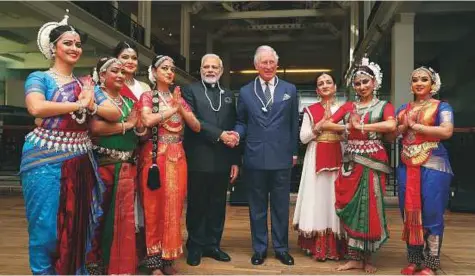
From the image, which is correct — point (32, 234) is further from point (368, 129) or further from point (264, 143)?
point (368, 129)

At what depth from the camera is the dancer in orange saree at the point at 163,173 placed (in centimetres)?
249

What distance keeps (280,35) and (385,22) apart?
9562 millimetres

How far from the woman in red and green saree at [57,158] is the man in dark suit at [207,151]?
0.87 meters

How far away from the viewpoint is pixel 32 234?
6.37 feet

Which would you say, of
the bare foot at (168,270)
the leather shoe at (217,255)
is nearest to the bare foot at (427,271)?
the leather shoe at (217,255)

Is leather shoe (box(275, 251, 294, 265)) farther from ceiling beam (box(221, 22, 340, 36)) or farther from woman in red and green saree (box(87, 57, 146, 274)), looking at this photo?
ceiling beam (box(221, 22, 340, 36))

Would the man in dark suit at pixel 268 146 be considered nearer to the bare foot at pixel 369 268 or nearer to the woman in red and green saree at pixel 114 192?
the bare foot at pixel 369 268

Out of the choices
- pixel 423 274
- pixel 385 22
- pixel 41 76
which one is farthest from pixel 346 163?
pixel 385 22

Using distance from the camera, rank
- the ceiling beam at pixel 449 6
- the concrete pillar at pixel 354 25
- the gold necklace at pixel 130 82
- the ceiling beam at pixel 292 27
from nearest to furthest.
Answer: the gold necklace at pixel 130 82, the ceiling beam at pixel 449 6, the concrete pillar at pixel 354 25, the ceiling beam at pixel 292 27

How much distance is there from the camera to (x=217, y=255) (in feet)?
9.84

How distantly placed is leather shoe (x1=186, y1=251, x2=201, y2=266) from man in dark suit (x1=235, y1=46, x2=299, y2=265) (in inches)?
14.7

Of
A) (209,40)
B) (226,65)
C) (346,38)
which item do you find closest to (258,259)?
(346,38)

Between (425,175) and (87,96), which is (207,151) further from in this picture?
(425,175)

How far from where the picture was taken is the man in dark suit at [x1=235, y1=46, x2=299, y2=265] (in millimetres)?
2852
